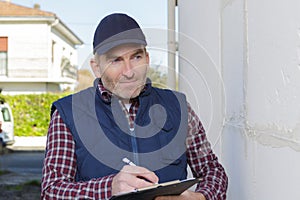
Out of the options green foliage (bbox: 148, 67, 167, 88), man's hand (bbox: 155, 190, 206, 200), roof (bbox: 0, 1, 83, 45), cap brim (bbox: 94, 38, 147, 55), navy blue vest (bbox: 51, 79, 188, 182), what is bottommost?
man's hand (bbox: 155, 190, 206, 200)

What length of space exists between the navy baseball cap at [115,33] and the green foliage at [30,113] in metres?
17.1

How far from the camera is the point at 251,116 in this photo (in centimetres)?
158

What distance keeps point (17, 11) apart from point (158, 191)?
23.3 metres

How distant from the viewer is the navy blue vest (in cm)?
161

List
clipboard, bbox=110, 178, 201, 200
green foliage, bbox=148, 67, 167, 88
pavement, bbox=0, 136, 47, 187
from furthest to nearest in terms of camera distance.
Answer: pavement, bbox=0, 136, 47, 187
green foliage, bbox=148, 67, 167, 88
clipboard, bbox=110, 178, 201, 200

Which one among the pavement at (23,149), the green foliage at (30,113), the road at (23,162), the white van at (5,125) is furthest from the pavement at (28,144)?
the white van at (5,125)

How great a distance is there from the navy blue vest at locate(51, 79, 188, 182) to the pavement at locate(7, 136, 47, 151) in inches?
582

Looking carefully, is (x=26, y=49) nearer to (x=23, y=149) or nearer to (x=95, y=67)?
(x=23, y=149)

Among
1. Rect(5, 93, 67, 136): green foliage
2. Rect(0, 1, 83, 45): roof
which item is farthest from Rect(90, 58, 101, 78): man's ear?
Rect(0, 1, 83, 45): roof

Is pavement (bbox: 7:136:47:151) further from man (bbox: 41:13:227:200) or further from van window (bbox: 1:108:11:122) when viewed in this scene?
man (bbox: 41:13:227:200)

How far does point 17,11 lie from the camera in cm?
2362

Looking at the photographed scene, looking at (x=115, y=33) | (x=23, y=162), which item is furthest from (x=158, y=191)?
(x=23, y=162)

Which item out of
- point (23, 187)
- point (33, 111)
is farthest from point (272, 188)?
point (33, 111)

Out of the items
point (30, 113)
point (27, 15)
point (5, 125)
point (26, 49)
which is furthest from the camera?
point (27, 15)
